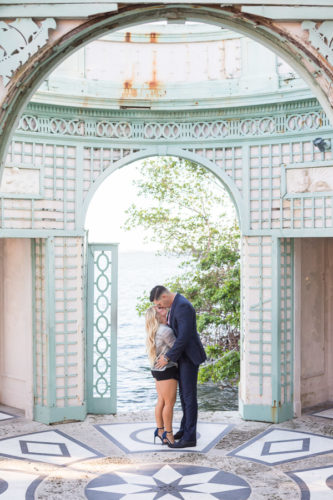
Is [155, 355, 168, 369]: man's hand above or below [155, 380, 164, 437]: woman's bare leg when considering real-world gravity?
above

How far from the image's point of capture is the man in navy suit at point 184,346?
5492 mm

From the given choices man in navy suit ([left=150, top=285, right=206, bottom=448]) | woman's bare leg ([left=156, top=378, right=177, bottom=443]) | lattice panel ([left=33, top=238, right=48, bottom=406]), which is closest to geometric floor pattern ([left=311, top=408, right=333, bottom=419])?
man in navy suit ([left=150, top=285, right=206, bottom=448])

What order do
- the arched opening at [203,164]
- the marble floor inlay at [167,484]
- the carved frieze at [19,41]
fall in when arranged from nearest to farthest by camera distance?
the carved frieze at [19,41], the marble floor inlay at [167,484], the arched opening at [203,164]

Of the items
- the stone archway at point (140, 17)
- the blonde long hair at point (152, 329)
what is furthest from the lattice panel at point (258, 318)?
the stone archway at point (140, 17)

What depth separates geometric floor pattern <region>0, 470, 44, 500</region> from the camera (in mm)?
4633

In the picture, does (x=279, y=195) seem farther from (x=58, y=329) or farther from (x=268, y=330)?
(x=58, y=329)

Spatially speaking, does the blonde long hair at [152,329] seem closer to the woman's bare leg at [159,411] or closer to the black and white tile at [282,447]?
the woman's bare leg at [159,411]

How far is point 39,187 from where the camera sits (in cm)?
668

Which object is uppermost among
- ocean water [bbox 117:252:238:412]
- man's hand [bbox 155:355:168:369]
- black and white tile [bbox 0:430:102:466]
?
man's hand [bbox 155:355:168:369]

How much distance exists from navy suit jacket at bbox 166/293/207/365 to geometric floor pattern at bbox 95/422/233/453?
1.00 metres

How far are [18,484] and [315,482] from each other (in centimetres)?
249

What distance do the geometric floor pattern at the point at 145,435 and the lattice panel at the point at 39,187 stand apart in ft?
7.74

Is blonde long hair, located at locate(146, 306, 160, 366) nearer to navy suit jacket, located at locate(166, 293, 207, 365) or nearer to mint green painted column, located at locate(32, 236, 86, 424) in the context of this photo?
navy suit jacket, located at locate(166, 293, 207, 365)

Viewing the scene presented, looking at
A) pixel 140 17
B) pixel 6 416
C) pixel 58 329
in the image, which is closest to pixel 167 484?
pixel 58 329
